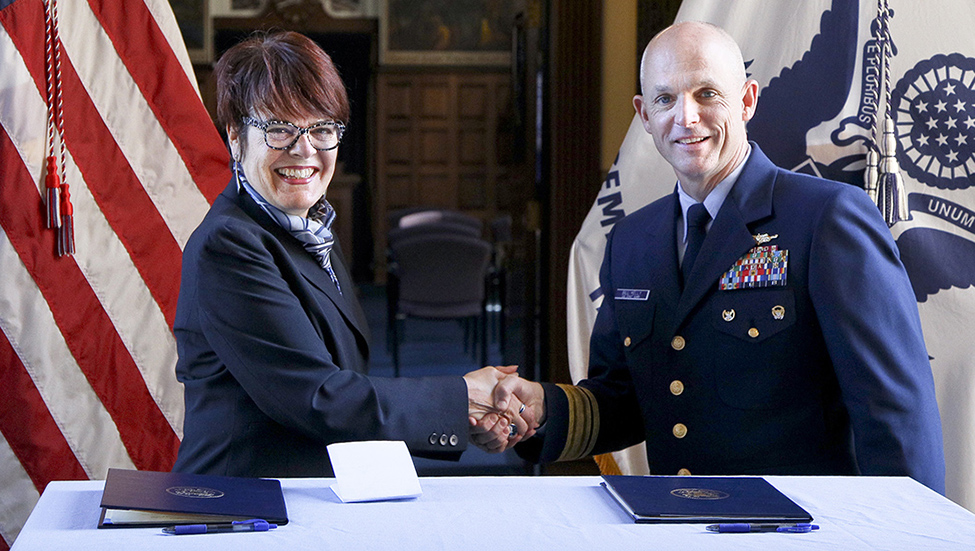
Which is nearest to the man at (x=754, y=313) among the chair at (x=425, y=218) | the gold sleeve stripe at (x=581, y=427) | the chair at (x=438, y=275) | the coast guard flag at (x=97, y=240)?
the gold sleeve stripe at (x=581, y=427)

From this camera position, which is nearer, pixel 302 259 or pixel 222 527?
pixel 222 527

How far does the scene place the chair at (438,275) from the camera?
664 centimetres

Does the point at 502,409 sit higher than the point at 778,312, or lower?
lower

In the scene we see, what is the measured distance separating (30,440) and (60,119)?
85 centimetres

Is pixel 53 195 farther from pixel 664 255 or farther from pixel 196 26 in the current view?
pixel 196 26

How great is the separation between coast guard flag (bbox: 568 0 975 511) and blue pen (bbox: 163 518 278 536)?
5.74 feet

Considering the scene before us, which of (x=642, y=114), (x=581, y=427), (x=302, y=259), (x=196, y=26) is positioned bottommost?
(x=581, y=427)

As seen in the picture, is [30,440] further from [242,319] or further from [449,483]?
[449,483]

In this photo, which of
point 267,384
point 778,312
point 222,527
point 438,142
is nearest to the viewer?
point 222,527

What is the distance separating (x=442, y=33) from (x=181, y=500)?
11.4m

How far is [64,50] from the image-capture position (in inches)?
97.0

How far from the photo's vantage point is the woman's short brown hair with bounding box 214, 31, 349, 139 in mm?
1782

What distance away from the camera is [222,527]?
1.11 m

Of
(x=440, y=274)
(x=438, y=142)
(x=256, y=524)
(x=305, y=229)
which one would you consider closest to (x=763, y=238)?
(x=305, y=229)
